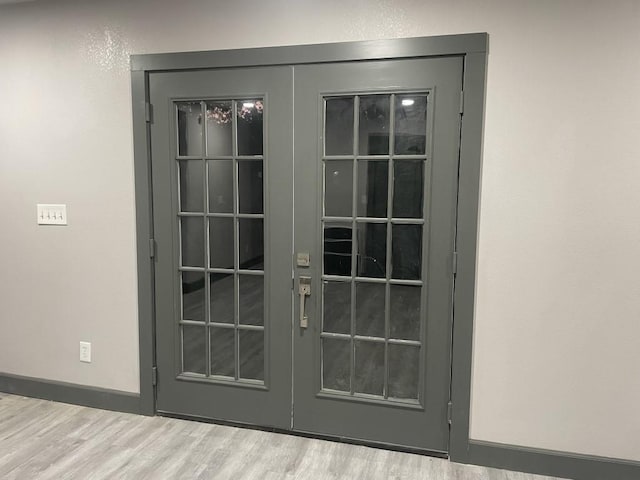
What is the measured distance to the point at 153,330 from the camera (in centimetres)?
289

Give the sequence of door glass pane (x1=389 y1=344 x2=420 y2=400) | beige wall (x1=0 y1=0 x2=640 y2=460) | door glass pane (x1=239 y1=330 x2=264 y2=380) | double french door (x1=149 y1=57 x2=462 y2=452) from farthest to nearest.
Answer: door glass pane (x1=239 y1=330 x2=264 y2=380) < door glass pane (x1=389 y1=344 x2=420 y2=400) < double french door (x1=149 y1=57 x2=462 y2=452) < beige wall (x1=0 y1=0 x2=640 y2=460)

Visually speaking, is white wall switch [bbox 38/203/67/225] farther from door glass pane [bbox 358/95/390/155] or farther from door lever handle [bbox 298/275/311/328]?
door glass pane [bbox 358/95/390/155]

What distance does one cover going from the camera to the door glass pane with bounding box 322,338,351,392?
8.59 ft

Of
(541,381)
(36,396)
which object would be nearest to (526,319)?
(541,381)

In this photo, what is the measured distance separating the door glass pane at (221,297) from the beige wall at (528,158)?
1.72 ft

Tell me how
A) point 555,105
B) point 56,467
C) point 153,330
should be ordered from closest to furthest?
point 555,105, point 56,467, point 153,330

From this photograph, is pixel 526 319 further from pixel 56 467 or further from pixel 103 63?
pixel 103 63

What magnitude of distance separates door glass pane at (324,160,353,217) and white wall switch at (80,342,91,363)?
1779 mm

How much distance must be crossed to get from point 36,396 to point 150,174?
67.6 inches

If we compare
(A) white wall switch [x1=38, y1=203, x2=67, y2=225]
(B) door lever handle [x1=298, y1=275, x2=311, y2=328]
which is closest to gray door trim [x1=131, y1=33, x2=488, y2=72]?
(A) white wall switch [x1=38, y1=203, x2=67, y2=225]

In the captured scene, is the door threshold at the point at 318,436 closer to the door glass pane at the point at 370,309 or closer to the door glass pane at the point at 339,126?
the door glass pane at the point at 370,309

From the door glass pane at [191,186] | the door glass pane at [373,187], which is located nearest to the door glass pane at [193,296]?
the door glass pane at [191,186]

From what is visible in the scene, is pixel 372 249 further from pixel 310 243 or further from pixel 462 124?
pixel 462 124

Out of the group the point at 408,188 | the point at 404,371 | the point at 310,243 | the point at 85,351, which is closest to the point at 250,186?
the point at 310,243
